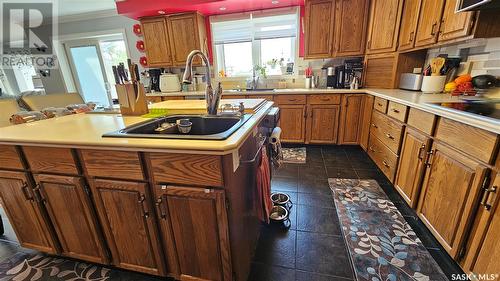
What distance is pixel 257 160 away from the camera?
1.32m

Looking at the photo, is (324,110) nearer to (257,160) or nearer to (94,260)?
(257,160)

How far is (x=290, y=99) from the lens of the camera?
10.2 ft

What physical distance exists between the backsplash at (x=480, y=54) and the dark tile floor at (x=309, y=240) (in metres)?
1.23

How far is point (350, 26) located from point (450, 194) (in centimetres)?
258

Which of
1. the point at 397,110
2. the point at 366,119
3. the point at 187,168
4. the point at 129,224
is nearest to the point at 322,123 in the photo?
the point at 366,119

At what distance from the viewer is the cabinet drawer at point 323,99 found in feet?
9.71

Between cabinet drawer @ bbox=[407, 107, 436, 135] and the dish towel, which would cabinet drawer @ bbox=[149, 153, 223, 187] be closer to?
the dish towel

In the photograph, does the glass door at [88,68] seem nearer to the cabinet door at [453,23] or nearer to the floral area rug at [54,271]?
the floral area rug at [54,271]

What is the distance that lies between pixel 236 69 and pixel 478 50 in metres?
3.12

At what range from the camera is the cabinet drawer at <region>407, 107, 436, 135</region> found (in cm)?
139

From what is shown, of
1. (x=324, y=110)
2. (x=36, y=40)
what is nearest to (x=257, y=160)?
(x=324, y=110)

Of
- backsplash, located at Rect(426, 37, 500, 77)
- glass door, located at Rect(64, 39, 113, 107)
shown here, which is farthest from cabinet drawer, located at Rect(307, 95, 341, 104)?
glass door, located at Rect(64, 39, 113, 107)

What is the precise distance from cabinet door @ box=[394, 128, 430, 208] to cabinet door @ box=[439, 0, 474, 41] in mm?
780

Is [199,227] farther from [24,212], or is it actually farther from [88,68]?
[88,68]
